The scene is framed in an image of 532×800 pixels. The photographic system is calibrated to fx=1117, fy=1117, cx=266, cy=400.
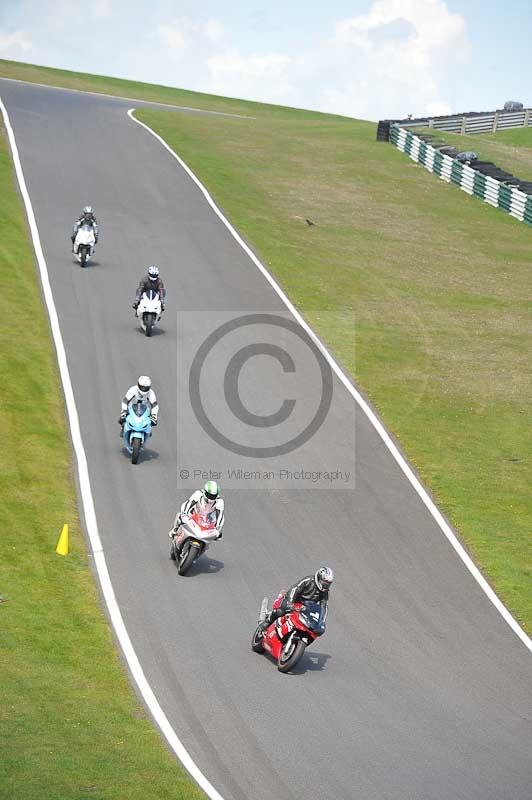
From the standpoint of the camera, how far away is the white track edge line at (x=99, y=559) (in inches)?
557

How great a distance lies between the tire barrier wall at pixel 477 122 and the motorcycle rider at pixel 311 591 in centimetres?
5882

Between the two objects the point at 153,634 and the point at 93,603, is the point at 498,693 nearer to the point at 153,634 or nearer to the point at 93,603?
the point at 153,634

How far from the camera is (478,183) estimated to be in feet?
192

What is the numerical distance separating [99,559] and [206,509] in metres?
2.19

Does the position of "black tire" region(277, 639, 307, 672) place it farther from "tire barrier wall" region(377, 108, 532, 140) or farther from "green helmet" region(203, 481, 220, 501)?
"tire barrier wall" region(377, 108, 532, 140)

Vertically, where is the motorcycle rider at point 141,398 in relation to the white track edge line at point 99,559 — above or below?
above

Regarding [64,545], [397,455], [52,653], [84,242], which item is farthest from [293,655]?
[84,242]

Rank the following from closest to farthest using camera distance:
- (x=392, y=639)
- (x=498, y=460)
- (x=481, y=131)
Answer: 1. (x=392, y=639)
2. (x=498, y=460)
3. (x=481, y=131)

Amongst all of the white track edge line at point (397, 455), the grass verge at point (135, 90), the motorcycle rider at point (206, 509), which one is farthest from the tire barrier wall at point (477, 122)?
the motorcycle rider at point (206, 509)

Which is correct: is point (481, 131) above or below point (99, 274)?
above

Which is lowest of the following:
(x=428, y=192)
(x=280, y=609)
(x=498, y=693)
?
(x=498, y=693)

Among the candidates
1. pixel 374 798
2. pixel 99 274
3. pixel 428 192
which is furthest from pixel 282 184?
pixel 374 798

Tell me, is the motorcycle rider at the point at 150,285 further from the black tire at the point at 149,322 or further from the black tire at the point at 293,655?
the black tire at the point at 293,655

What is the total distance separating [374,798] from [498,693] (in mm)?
4460
